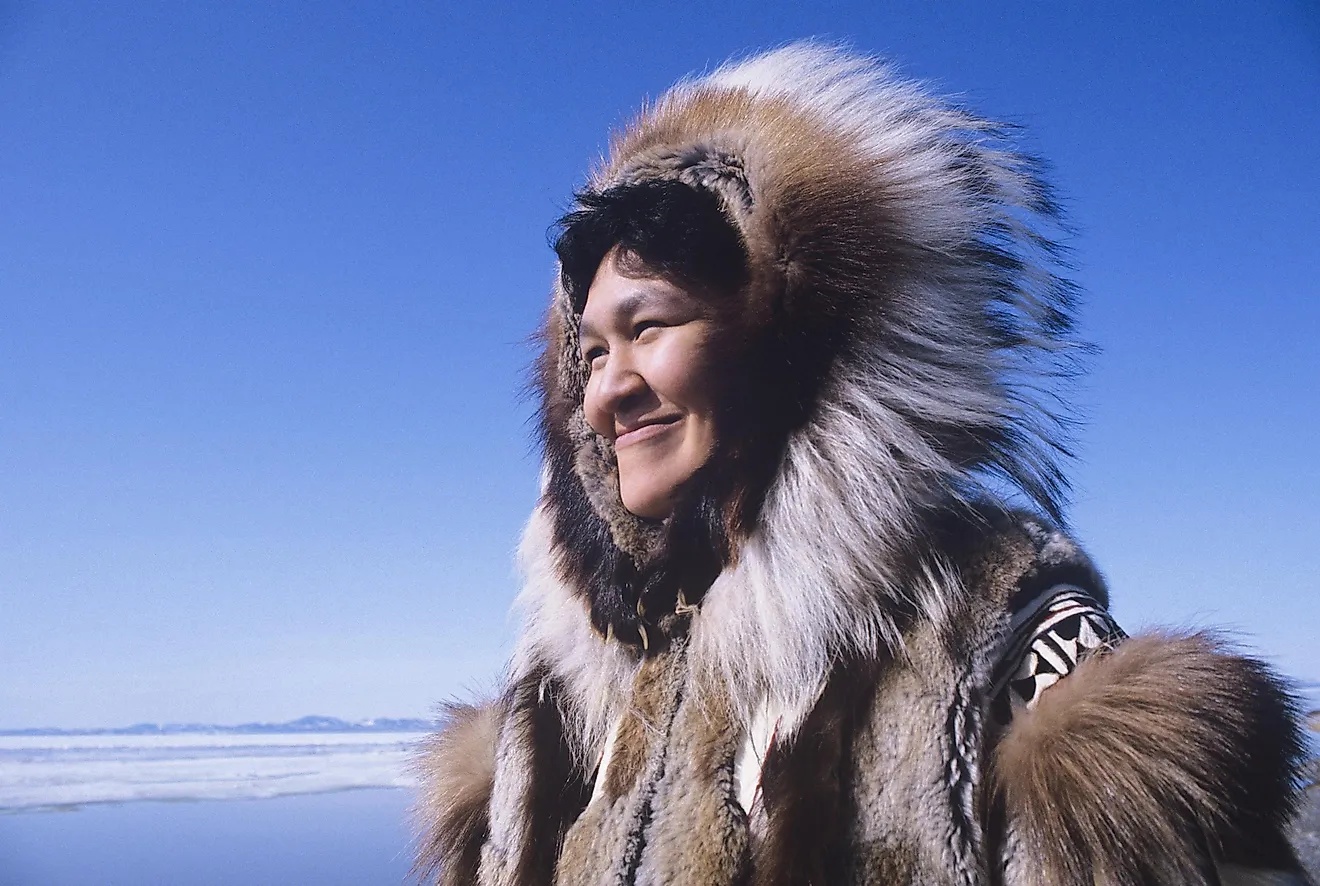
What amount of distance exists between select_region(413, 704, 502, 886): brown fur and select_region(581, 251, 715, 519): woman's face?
0.63 meters

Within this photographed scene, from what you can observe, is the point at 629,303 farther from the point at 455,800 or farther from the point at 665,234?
the point at 455,800

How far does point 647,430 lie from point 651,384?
83mm

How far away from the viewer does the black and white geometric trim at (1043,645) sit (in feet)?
4.21

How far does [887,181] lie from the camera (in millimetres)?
1559

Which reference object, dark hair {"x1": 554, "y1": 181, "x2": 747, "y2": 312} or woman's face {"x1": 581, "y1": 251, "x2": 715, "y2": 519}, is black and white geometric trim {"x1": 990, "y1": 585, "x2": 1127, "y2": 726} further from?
dark hair {"x1": 554, "y1": 181, "x2": 747, "y2": 312}

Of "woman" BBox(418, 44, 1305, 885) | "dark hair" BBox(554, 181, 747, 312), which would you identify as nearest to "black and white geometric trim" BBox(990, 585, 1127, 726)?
"woman" BBox(418, 44, 1305, 885)

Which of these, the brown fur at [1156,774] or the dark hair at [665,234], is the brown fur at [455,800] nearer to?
the dark hair at [665,234]

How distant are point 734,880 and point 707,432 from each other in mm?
663

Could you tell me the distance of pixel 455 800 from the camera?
1950 millimetres

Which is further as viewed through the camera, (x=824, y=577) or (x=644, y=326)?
(x=644, y=326)

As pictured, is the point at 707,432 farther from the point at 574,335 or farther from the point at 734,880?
the point at 734,880

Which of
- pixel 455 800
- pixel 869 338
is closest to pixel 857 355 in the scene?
pixel 869 338

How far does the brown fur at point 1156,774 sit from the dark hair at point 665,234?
0.80 metres

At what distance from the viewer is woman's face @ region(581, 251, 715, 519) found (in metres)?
1.65
